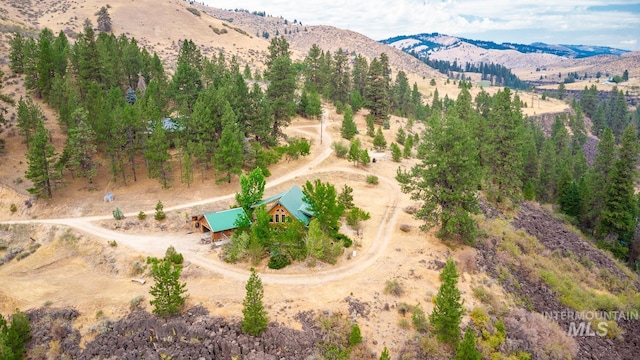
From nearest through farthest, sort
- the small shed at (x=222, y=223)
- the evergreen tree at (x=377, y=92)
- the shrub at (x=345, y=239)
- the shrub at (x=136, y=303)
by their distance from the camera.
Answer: the shrub at (x=136, y=303) → the shrub at (x=345, y=239) → the small shed at (x=222, y=223) → the evergreen tree at (x=377, y=92)

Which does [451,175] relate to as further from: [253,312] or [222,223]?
[222,223]

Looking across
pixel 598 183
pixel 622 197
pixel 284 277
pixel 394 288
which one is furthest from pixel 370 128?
pixel 394 288

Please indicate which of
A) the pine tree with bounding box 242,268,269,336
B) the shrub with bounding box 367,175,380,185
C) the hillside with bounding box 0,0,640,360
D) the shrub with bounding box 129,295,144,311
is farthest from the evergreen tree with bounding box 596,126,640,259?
the shrub with bounding box 129,295,144,311

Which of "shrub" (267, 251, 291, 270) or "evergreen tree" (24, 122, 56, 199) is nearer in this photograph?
"shrub" (267, 251, 291, 270)

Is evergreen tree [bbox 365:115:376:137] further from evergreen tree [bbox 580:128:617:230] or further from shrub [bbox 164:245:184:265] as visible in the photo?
shrub [bbox 164:245:184:265]

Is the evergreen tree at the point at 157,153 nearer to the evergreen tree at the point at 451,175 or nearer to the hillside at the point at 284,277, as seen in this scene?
the hillside at the point at 284,277

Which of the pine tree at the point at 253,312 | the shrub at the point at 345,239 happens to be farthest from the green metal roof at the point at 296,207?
the pine tree at the point at 253,312

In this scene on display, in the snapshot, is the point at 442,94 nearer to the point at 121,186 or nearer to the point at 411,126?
the point at 411,126
